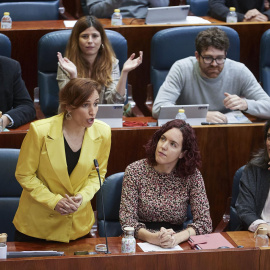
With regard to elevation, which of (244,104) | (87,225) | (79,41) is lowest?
(87,225)

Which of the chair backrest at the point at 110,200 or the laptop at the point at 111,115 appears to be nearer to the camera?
the chair backrest at the point at 110,200

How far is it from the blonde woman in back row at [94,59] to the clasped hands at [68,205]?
1.08 metres

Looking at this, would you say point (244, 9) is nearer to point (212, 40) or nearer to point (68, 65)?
point (212, 40)

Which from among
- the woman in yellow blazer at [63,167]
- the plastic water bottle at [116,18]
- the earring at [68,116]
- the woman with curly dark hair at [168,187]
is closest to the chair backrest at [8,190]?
the woman in yellow blazer at [63,167]

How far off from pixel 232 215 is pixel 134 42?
1401mm

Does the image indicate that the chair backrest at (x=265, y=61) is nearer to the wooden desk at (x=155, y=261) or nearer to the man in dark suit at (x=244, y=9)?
the man in dark suit at (x=244, y=9)

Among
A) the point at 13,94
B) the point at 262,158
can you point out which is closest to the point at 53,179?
the point at 262,158

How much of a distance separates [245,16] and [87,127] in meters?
1.96

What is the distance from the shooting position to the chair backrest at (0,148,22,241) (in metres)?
2.41

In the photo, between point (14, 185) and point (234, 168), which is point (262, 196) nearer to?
point (234, 168)

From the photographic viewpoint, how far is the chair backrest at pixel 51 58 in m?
3.36

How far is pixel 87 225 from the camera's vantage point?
2.36 m

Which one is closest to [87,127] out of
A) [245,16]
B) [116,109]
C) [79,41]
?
[116,109]

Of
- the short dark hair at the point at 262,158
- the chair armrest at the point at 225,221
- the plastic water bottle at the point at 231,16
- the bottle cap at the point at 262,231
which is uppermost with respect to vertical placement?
the plastic water bottle at the point at 231,16
